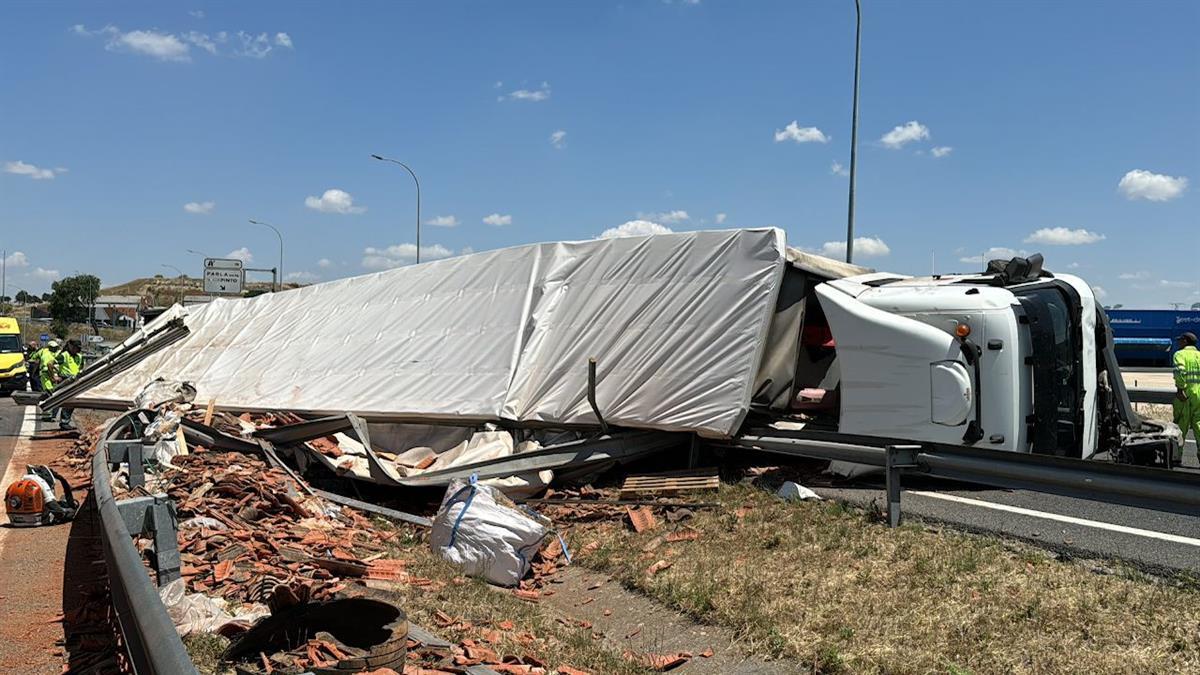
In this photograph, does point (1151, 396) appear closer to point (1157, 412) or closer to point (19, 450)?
point (1157, 412)

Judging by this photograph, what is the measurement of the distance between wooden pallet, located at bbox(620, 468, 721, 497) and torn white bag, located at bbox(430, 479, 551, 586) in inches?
57.9

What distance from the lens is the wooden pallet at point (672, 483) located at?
7.76m

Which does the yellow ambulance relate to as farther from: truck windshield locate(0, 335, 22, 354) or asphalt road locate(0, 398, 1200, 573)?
asphalt road locate(0, 398, 1200, 573)

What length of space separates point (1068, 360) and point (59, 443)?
1513 centimetres

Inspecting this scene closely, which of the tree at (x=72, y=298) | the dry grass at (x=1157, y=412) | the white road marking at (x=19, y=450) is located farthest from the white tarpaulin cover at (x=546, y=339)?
the tree at (x=72, y=298)

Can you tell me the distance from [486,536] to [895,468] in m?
3.05

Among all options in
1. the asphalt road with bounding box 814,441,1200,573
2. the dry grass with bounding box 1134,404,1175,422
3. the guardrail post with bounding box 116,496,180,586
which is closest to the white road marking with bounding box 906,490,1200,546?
the asphalt road with bounding box 814,441,1200,573

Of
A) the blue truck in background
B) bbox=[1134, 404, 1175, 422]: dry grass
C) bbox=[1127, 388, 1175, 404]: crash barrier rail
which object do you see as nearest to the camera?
bbox=[1127, 388, 1175, 404]: crash barrier rail

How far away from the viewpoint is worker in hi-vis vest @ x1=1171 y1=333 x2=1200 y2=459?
398 inches

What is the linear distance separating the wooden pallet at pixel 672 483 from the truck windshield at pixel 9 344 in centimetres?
2638

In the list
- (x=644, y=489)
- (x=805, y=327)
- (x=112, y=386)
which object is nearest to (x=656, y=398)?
(x=644, y=489)

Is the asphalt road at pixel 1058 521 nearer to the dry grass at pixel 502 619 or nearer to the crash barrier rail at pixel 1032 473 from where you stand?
the crash barrier rail at pixel 1032 473

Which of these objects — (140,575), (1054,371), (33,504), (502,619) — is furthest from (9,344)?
(1054,371)

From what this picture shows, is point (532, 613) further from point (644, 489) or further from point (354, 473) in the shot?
point (354, 473)
